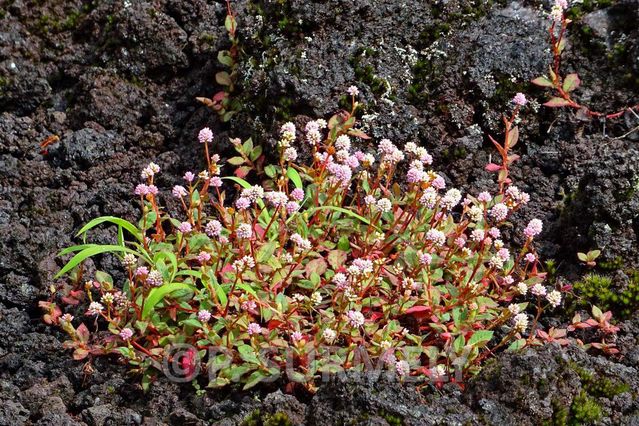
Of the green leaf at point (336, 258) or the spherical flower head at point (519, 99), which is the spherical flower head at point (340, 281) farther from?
the spherical flower head at point (519, 99)

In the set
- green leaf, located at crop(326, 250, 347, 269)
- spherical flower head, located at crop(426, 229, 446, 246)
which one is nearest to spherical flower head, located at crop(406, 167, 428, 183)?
spherical flower head, located at crop(426, 229, 446, 246)

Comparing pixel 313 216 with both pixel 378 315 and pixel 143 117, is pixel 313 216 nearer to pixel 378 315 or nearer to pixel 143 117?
pixel 378 315

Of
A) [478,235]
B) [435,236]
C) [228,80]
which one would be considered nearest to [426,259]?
[435,236]

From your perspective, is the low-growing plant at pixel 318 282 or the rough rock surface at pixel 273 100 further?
the rough rock surface at pixel 273 100

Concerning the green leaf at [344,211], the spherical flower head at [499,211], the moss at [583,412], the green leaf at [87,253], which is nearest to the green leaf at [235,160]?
the green leaf at [344,211]

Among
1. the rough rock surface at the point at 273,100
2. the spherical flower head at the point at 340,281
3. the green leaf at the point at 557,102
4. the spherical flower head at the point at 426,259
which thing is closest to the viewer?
the spherical flower head at the point at 340,281

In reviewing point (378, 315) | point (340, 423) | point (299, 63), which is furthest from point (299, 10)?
point (340, 423)

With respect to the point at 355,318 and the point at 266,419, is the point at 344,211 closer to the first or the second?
the point at 355,318
